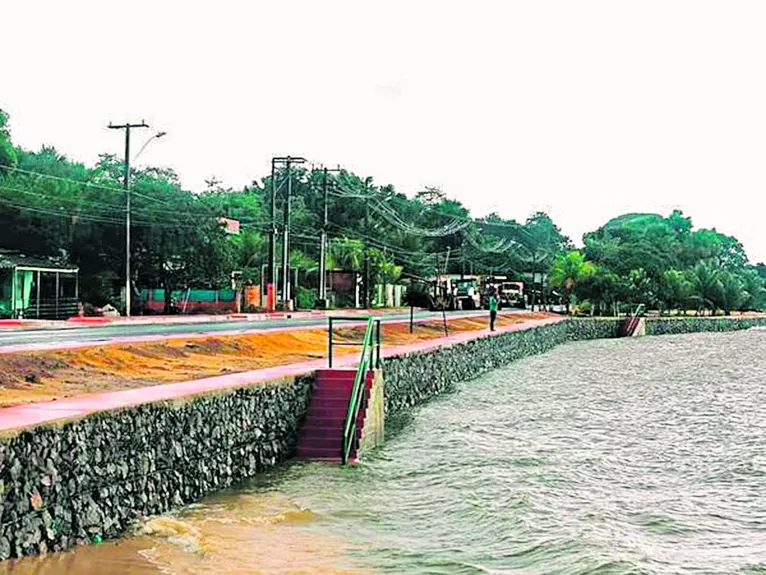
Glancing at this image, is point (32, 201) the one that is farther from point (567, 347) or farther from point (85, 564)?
point (85, 564)

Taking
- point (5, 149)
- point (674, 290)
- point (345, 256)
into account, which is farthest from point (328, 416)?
point (674, 290)

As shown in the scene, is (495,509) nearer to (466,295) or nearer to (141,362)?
(141,362)

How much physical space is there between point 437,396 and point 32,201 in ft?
93.4

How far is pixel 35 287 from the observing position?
45062mm

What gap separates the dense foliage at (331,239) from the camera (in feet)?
169

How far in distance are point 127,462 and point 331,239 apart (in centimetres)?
7805

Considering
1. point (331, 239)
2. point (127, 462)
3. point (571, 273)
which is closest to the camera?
point (127, 462)

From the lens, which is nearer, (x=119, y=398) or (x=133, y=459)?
(x=133, y=459)

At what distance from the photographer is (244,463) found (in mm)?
15055

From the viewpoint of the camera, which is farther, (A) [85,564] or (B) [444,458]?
(B) [444,458]

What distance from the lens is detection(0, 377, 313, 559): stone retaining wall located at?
9.42 m

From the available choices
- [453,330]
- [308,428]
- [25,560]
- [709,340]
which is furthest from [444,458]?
[709,340]

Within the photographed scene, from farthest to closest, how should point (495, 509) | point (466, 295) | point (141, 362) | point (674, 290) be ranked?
point (674, 290) < point (466, 295) < point (141, 362) < point (495, 509)

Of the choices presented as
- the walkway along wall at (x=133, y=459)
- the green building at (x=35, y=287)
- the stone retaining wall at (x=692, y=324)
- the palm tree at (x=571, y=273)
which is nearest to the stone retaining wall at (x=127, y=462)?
the walkway along wall at (x=133, y=459)
